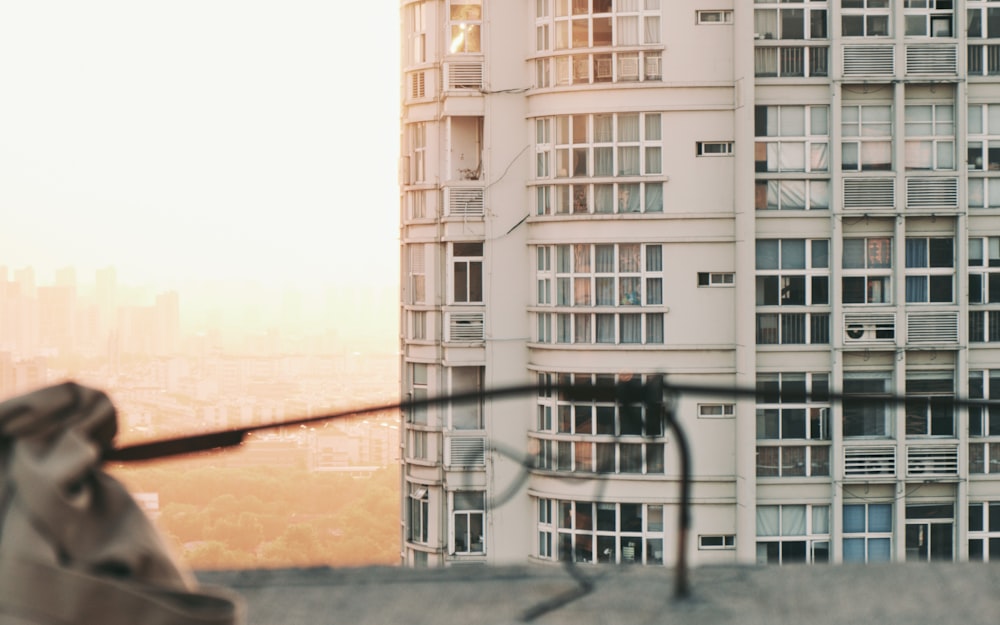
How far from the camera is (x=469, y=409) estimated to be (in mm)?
17344

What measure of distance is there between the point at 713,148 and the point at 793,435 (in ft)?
12.1

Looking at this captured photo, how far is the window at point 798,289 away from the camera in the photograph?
1655 centimetres

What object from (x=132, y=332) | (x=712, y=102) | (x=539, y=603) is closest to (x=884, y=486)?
(x=712, y=102)

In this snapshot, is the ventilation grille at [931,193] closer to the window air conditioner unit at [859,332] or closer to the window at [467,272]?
the window air conditioner unit at [859,332]

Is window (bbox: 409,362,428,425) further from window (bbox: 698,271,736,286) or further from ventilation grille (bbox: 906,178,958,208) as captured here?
ventilation grille (bbox: 906,178,958,208)

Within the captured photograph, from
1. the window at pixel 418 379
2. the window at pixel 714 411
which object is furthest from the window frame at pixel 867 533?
the window at pixel 418 379

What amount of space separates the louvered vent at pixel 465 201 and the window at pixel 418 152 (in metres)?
0.52

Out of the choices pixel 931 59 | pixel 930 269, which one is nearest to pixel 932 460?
pixel 930 269

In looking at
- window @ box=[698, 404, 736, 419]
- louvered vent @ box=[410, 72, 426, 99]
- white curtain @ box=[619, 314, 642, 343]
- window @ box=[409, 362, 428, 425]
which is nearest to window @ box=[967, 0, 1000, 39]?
white curtain @ box=[619, 314, 642, 343]

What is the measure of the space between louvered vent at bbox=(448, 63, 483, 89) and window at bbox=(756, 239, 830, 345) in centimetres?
400

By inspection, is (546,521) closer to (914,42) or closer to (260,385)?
(260,385)

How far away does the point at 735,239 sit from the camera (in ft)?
54.0

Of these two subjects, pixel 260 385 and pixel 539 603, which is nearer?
pixel 539 603

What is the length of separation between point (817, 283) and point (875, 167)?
1.59m
